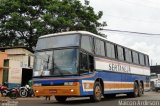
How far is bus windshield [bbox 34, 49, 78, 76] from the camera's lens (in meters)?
17.0

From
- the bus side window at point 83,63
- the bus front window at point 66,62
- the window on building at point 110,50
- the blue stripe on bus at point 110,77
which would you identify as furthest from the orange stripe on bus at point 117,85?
the bus front window at point 66,62

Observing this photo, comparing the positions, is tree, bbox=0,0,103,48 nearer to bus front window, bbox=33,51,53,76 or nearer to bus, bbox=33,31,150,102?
bus, bbox=33,31,150,102

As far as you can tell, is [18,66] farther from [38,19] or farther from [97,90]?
[97,90]

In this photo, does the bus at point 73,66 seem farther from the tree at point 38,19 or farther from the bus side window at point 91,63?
the tree at point 38,19

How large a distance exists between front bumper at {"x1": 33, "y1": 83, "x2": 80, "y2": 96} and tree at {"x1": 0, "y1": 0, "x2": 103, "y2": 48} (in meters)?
21.0

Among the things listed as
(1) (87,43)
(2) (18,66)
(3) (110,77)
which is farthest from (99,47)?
(2) (18,66)

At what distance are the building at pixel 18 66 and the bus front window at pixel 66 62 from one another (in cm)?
1426

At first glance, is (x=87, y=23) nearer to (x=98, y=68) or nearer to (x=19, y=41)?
(x=19, y=41)

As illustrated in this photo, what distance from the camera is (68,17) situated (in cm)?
4053

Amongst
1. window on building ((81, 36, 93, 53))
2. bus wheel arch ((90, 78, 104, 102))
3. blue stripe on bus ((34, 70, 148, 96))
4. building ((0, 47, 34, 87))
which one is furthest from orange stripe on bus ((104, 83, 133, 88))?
building ((0, 47, 34, 87))

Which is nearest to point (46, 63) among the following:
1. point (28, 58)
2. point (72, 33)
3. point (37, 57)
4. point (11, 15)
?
point (37, 57)

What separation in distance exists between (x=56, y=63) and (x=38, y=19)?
2381cm

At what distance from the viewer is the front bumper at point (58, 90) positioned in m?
16.9

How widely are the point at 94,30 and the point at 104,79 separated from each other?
22.3m
